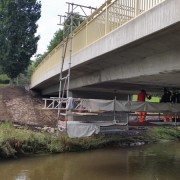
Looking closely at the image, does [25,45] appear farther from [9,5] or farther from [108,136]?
[108,136]

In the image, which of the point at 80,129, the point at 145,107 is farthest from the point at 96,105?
the point at 145,107

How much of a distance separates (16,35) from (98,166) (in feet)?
90.4

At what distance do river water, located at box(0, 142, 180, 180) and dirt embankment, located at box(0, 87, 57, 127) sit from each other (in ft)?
30.0

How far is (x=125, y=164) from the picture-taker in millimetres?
13688

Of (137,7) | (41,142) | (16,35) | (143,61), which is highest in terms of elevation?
(16,35)

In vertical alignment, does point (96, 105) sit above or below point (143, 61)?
below

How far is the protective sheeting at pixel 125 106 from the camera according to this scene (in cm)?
1539

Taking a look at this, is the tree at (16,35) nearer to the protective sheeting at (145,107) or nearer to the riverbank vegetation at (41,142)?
the riverbank vegetation at (41,142)

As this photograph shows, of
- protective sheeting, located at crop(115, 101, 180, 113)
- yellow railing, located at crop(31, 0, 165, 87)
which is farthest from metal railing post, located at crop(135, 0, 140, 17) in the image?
protective sheeting, located at crop(115, 101, 180, 113)

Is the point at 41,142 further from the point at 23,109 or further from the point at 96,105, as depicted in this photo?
the point at 23,109

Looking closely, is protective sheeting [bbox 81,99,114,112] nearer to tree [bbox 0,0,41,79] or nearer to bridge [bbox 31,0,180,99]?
bridge [bbox 31,0,180,99]

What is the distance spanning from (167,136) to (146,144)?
12.1ft

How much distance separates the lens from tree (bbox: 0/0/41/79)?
3722cm

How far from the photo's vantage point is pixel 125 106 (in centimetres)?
1596
